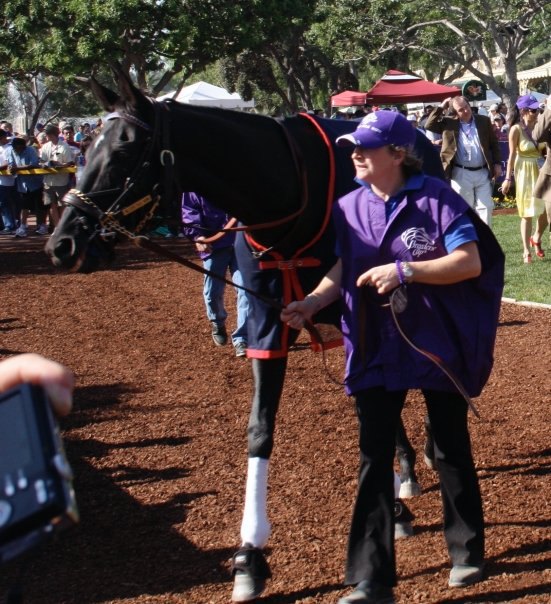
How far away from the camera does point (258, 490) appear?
4465 mm

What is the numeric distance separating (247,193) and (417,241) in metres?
0.87

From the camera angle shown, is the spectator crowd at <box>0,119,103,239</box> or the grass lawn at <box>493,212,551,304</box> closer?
the grass lawn at <box>493,212,551,304</box>

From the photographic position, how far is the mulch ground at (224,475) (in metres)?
4.44

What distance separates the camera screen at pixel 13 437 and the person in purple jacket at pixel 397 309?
2.39m

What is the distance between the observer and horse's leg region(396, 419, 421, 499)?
5410 millimetres

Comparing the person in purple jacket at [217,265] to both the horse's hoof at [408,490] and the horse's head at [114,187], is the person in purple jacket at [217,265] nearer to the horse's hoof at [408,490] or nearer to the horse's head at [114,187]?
the horse's hoof at [408,490]

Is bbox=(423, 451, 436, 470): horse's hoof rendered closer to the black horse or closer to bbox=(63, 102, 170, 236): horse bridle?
the black horse

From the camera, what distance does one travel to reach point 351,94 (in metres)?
28.3

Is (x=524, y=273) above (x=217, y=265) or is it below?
below

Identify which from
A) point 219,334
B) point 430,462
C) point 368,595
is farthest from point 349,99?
point 368,595

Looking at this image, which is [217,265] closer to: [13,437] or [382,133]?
[382,133]

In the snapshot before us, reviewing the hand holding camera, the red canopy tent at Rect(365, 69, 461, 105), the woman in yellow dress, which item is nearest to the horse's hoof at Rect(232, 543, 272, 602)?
the hand holding camera

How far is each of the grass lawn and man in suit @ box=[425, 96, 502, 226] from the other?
806 mm

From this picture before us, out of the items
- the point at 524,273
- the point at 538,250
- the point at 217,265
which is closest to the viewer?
the point at 217,265
